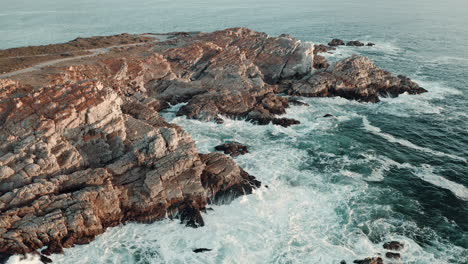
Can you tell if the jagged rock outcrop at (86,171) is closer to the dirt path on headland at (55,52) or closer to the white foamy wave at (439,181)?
the dirt path on headland at (55,52)

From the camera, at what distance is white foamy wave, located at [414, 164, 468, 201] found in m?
36.9

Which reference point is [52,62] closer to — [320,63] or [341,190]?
[341,190]

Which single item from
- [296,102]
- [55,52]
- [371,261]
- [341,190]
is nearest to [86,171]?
[341,190]

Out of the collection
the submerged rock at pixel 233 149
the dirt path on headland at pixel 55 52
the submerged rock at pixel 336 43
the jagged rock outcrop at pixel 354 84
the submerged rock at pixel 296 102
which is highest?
the dirt path on headland at pixel 55 52

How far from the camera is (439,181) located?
38875 mm

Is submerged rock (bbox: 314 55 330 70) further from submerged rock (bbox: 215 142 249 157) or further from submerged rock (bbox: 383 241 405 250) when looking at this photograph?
submerged rock (bbox: 383 241 405 250)

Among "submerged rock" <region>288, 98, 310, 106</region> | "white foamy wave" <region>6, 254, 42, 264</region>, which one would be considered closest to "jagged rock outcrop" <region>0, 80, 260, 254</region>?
"white foamy wave" <region>6, 254, 42, 264</region>

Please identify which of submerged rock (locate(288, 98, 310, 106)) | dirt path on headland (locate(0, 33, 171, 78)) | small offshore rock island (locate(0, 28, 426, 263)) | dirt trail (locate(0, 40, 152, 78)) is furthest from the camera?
submerged rock (locate(288, 98, 310, 106))

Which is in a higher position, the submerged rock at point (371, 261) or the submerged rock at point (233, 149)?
the submerged rock at point (233, 149)

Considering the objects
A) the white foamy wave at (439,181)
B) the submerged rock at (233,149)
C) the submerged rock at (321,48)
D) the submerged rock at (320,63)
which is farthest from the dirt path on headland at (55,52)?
the white foamy wave at (439,181)

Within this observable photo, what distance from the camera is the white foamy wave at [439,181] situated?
36906 millimetres

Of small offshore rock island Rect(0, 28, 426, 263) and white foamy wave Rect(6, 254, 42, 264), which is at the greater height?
small offshore rock island Rect(0, 28, 426, 263)

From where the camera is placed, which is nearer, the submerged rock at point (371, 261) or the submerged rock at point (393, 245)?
the submerged rock at point (371, 261)

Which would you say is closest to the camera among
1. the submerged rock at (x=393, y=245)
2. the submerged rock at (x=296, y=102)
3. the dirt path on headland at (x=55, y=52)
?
the submerged rock at (x=393, y=245)
